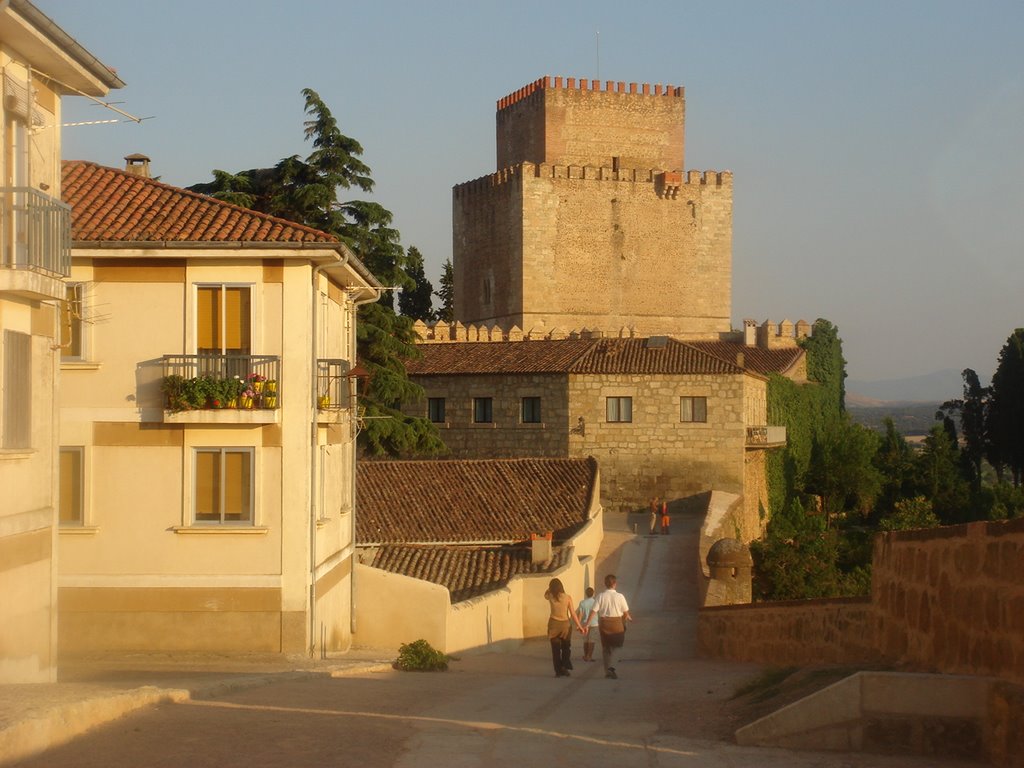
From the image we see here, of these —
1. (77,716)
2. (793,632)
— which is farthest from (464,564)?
(77,716)

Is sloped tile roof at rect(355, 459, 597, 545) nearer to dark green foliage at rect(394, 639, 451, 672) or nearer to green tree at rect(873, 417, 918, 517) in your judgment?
dark green foliage at rect(394, 639, 451, 672)

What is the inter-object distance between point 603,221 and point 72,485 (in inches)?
1960

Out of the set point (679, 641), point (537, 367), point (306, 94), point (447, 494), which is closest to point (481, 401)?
point (537, 367)

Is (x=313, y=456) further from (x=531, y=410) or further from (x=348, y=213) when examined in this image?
(x=531, y=410)

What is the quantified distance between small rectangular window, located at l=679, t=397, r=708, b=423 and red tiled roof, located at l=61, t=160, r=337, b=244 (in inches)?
1028

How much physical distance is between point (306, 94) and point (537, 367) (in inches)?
567

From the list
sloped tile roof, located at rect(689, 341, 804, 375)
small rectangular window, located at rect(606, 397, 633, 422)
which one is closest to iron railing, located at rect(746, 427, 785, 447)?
small rectangular window, located at rect(606, 397, 633, 422)

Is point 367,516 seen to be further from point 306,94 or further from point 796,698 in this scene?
point 796,698

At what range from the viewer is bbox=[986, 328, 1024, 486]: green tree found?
2675 inches

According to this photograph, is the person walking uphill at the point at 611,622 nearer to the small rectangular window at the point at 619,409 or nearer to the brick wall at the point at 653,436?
the brick wall at the point at 653,436

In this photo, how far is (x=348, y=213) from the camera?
33469 millimetres

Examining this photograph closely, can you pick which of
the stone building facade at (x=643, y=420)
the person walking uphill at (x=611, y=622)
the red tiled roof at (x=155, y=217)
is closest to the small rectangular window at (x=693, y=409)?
the stone building facade at (x=643, y=420)

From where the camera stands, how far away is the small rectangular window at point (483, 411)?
150 ft

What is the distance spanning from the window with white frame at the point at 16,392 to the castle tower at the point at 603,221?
169 ft
